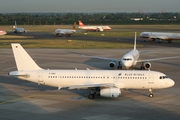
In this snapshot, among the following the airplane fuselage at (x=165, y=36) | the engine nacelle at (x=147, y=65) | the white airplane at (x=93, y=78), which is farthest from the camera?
the airplane fuselage at (x=165, y=36)

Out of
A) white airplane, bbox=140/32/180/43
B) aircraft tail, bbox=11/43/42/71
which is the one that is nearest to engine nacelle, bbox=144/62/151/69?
aircraft tail, bbox=11/43/42/71

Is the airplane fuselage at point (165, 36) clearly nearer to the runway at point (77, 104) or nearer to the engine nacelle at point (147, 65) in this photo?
the engine nacelle at point (147, 65)

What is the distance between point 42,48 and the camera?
112m

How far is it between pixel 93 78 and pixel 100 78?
0.82 m

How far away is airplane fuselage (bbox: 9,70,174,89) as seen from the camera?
4559cm

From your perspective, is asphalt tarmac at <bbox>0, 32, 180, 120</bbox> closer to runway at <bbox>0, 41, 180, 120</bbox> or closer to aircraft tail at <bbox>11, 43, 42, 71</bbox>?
runway at <bbox>0, 41, 180, 120</bbox>

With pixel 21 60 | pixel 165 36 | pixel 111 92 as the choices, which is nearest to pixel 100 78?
pixel 111 92

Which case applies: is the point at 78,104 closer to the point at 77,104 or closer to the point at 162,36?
the point at 77,104

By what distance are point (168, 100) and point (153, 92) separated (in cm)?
490

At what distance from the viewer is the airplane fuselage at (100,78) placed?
45594 millimetres

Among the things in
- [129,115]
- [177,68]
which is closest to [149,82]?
[129,115]

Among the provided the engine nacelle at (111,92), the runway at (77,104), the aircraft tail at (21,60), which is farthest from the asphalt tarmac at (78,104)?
the aircraft tail at (21,60)

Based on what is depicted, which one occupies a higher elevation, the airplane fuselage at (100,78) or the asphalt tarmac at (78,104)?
the airplane fuselage at (100,78)

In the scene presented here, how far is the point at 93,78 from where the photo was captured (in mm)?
46125
